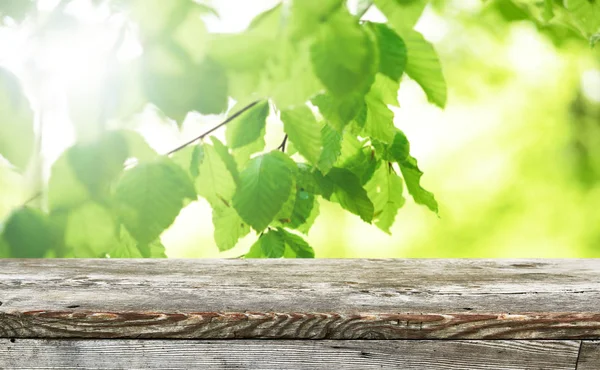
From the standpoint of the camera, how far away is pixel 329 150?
911 millimetres

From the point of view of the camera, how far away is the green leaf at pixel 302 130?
2.32 ft

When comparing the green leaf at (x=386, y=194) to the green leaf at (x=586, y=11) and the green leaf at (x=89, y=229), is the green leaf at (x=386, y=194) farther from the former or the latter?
the green leaf at (x=89, y=229)

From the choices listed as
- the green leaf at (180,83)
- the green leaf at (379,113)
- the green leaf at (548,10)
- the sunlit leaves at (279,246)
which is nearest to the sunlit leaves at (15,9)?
the green leaf at (180,83)

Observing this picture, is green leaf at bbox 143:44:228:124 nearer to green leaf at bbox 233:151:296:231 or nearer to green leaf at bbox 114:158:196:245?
green leaf at bbox 114:158:196:245

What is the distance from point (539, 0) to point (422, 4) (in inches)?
25.1

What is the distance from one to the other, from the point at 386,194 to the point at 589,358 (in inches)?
19.2

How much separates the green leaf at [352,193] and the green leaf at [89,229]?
344mm

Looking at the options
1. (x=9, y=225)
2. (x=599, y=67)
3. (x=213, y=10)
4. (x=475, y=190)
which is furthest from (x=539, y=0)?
(x=599, y=67)

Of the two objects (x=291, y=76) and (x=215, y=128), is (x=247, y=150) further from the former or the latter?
(x=291, y=76)

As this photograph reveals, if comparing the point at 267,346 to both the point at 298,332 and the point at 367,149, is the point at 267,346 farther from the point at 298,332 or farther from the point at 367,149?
the point at 367,149

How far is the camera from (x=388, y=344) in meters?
0.60

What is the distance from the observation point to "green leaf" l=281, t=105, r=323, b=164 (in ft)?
2.32

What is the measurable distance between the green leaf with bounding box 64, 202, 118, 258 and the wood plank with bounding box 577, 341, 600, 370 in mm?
470

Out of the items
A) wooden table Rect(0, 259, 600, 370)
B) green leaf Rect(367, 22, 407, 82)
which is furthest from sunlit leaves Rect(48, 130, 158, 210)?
green leaf Rect(367, 22, 407, 82)
